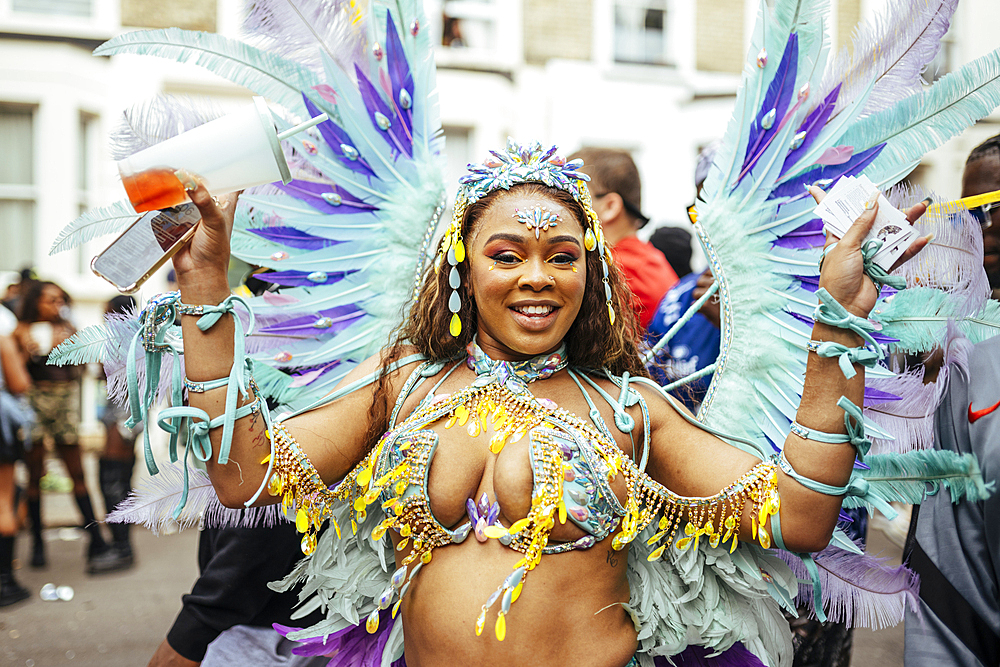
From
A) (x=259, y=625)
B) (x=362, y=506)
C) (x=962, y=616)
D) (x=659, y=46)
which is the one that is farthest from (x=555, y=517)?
(x=659, y=46)

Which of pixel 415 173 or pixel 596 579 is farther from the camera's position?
pixel 415 173

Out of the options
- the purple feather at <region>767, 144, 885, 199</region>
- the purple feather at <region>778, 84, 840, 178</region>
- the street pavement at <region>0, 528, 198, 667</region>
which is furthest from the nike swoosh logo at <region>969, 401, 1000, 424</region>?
the street pavement at <region>0, 528, 198, 667</region>

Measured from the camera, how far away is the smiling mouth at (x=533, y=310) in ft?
5.89

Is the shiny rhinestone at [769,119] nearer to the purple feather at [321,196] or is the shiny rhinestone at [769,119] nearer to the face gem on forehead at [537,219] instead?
the face gem on forehead at [537,219]

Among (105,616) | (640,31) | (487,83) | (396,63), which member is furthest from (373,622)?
(640,31)

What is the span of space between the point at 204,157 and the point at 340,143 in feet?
2.13

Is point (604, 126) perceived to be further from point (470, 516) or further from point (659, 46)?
point (470, 516)

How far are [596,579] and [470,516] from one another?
310 mm

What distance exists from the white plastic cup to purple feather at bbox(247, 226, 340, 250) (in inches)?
23.6

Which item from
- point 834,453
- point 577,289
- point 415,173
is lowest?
point 834,453

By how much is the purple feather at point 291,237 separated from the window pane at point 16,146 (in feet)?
28.0

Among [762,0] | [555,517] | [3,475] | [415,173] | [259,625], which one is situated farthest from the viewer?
[3,475]

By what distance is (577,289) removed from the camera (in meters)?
1.83

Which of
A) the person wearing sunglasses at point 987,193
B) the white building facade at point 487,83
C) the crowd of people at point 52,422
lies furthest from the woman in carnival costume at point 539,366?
the white building facade at point 487,83
